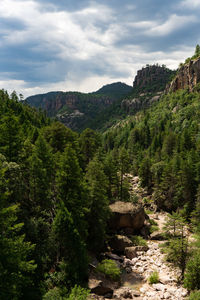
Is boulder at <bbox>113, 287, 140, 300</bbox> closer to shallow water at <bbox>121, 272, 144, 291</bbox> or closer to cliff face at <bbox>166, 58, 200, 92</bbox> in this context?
shallow water at <bbox>121, 272, 144, 291</bbox>

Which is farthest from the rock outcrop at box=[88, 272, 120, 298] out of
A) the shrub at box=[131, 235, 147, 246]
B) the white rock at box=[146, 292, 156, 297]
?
the shrub at box=[131, 235, 147, 246]

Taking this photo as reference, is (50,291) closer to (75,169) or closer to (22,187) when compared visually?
(22,187)

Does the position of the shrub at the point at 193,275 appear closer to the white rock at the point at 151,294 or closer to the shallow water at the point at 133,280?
the white rock at the point at 151,294

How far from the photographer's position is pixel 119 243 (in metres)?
33.7

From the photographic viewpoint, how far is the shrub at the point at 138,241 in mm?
34812

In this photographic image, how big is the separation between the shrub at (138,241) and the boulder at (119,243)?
116 centimetres

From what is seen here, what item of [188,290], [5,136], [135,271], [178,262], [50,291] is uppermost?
[5,136]

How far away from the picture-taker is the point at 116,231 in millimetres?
37812

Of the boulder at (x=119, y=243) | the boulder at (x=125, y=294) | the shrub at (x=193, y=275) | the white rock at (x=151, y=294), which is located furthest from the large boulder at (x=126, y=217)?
the shrub at (x=193, y=275)

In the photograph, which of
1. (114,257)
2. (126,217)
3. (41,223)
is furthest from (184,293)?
(41,223)

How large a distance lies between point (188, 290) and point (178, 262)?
9.98ft

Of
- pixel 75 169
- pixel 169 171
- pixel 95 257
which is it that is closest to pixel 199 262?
pixel 95 257

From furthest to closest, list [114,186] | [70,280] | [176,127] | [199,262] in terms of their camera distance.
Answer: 1. [176,127]
2. [114,186]
3. [199,262]
4. [70,280]

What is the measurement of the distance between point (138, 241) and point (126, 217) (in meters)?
4.61
